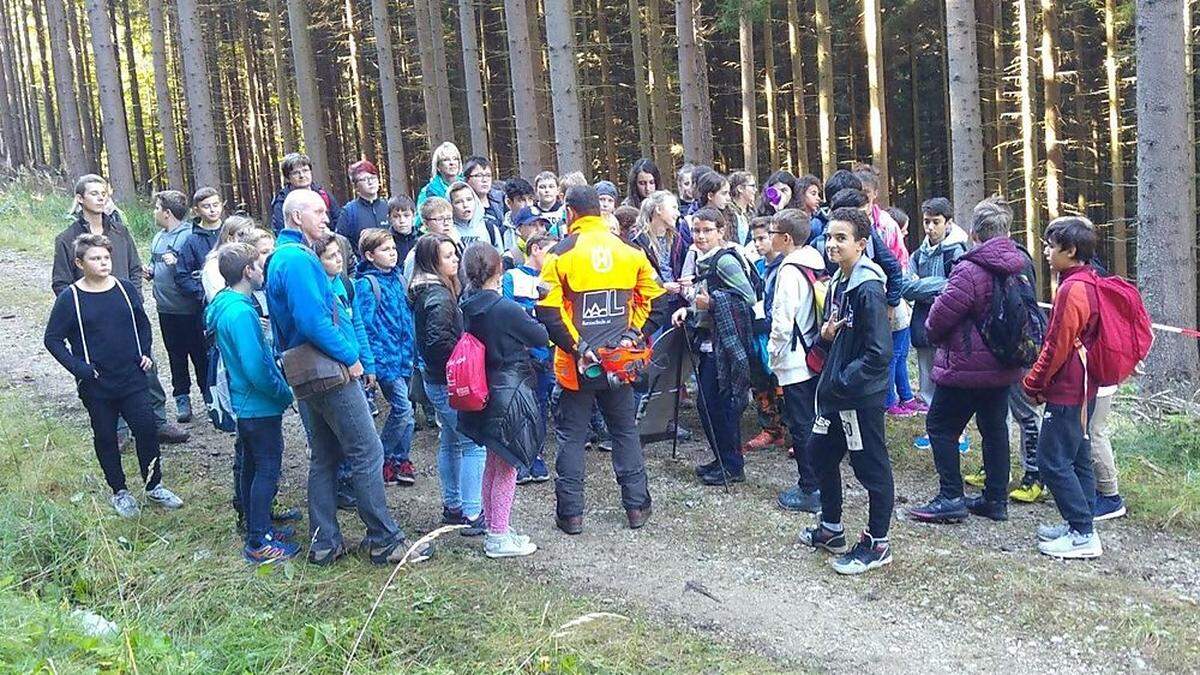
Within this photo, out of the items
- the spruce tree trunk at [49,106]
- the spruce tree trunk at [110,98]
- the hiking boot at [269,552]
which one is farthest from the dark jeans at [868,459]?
the spruce tree trunk at [49,106]

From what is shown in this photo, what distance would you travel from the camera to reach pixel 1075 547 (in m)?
5.54

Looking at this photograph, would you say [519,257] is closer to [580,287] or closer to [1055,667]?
[580,287]

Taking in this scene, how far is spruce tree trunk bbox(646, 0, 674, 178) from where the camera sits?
21.5 metres

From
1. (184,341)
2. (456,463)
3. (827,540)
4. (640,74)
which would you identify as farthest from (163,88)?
(827,540)

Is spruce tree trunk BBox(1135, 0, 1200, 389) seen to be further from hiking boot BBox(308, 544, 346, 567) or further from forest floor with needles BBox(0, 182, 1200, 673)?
hiking boot BBox(308, 544, 346, 567)

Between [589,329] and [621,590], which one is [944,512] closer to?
[621,590]

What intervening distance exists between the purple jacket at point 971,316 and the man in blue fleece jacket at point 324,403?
11.2 ft

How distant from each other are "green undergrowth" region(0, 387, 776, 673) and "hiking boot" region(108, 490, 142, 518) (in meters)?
0.09

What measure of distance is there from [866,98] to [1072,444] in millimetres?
22195

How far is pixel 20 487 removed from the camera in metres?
6.53

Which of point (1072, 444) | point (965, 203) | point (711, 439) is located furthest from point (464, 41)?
point (1072, 444)

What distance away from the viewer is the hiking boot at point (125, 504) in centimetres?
620

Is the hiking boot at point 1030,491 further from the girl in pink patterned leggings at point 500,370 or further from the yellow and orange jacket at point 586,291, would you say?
the girl in pink patterned leggings at point 500,370

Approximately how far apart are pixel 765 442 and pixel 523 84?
7458 millimetres
